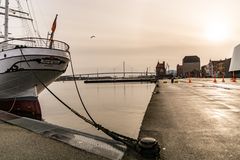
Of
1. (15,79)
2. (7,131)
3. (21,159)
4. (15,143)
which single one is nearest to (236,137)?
(21,159)

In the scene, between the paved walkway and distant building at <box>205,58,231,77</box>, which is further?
distant building at <box>205,58,231,77</box>

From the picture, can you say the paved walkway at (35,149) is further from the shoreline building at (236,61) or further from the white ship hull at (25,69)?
the shoreline building at (236,61)

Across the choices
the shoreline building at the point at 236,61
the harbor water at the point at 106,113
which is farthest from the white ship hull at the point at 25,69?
the shoreline building at the point at 236,61

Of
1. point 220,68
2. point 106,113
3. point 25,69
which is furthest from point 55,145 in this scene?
point 220,68

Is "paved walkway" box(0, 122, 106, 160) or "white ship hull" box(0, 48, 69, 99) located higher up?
"white ship hull" box(0, 48, 69, 99)

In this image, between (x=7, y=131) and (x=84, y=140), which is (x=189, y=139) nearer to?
(x=84, y=140)

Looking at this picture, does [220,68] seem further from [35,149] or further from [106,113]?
[35,149]

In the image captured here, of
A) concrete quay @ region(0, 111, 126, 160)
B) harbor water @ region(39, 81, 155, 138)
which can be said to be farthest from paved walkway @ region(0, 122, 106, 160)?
harbor water @ region(39, 81, 155, 138)

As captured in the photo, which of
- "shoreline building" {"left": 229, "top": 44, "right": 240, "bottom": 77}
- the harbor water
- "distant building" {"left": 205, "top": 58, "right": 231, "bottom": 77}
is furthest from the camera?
"distant building" {"left": 205, "top": 58, "right": 231, "bottom": 77}

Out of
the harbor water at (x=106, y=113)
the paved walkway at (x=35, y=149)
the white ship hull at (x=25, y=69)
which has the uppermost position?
the white ship hull at (x=25, y=69)

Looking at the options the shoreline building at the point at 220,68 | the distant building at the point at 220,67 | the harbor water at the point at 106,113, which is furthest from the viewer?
the distant building at the point at 220,67

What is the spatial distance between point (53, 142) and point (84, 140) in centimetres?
75

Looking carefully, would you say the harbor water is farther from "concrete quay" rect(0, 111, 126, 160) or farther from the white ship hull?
"concrete quay" rect(0, 111, 126, 160)

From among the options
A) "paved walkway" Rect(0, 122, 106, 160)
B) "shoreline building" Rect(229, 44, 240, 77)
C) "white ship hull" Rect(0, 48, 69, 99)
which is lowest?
"paved walkway" Rect(0, 122, 106, 160)
